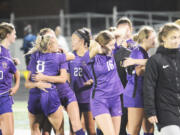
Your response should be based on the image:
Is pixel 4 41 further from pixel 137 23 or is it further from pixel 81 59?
pixel 137 23

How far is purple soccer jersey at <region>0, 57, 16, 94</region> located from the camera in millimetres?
6641

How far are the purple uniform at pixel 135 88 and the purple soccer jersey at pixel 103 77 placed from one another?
22 centimetres

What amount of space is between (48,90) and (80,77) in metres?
0.89

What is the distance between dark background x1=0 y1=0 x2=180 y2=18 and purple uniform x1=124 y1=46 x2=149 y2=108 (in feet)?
86.3

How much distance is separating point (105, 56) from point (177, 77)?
1422mm

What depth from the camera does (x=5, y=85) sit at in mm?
6680

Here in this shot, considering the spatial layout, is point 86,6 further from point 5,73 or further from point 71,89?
point 5,73

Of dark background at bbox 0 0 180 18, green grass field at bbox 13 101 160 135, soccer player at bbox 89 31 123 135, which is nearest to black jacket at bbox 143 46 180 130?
soccer player at bbox 89 31 123 135

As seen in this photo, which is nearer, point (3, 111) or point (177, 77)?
point (177, 77)

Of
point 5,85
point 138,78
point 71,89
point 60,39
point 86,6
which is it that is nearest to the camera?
point 138,78

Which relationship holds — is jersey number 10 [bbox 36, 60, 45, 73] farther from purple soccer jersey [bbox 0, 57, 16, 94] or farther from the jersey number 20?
the jersey number 20

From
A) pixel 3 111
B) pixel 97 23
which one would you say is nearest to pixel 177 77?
pixel 3 111

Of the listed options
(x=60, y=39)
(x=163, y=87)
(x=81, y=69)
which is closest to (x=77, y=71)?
(x=81, y=69)

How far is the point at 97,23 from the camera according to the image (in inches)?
832
